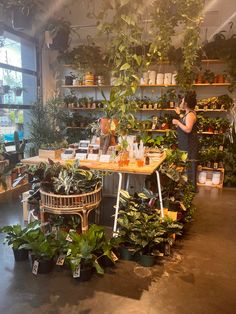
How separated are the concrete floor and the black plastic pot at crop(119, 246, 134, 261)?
6cm

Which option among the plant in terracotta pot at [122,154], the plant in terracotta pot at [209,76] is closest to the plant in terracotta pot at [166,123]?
the plant in terracotta pot at [209,76]

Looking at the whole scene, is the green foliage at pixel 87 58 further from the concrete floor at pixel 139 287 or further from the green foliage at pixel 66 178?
the concrete floor at pixel 139 287

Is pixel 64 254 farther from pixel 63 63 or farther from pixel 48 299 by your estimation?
pixel 63 63

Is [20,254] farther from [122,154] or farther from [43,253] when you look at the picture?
[122,154]

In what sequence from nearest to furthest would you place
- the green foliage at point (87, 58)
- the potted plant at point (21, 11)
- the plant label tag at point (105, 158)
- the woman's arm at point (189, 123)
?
the plant label tag at point (105, 158), the potted plant at point (21, 11), the woman's arm at point (189, 123), the green foliage at point (87, 58)

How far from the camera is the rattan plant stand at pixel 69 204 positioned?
90.4 inches

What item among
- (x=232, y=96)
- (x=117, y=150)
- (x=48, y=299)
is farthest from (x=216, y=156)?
(x=48, y=299)

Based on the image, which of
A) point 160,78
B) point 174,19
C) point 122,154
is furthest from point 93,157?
point 160,78

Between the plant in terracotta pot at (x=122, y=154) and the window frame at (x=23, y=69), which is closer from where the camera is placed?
the plant in terracotta pot at (x=122, y=154)

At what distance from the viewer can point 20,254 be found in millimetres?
2416

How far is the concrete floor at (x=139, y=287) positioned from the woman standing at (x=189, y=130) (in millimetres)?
1613

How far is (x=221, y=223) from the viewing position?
3.34 metres

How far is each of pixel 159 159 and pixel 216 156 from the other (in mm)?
2379

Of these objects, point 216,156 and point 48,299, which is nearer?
point 48,299
